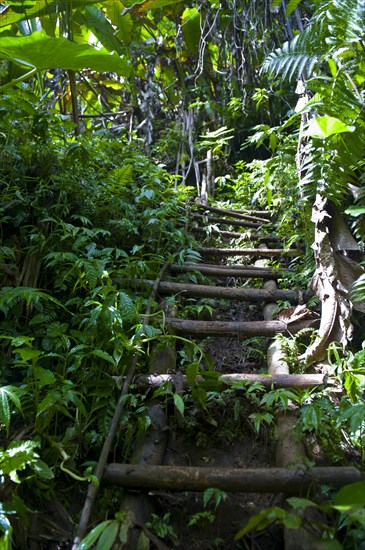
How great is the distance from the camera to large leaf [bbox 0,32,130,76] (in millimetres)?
2451

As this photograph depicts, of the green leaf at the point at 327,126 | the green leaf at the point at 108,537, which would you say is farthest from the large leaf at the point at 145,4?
the green leaf at the point at 108,537

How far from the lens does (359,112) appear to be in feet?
7.18

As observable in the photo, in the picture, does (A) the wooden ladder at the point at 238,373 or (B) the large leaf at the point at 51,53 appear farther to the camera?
(B) the large leaf at the point at 51,53

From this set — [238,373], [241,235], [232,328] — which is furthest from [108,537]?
[241,235]

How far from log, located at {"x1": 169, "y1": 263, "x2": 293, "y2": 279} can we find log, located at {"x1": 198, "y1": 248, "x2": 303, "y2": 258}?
0.48 feet

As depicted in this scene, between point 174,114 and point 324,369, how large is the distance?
4891 mm

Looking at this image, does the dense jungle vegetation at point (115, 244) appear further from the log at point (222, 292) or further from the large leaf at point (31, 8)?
the log at point (222, 292)

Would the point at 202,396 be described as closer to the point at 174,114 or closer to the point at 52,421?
the point at 52,421

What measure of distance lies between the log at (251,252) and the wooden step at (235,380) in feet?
4.61

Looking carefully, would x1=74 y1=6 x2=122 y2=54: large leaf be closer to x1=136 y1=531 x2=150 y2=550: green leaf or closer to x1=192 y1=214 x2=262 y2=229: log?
x1=192 y1=214 x2=262 y2=229: log

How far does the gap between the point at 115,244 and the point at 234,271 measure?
83cm

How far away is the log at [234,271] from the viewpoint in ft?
10.3

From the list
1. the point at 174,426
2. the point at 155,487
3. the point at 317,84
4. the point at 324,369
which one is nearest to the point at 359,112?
the point at 317,84

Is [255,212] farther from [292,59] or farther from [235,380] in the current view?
[235,380]
